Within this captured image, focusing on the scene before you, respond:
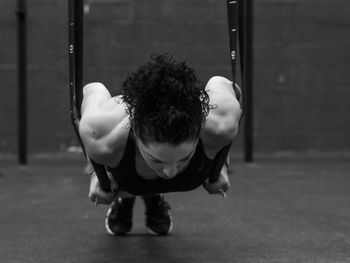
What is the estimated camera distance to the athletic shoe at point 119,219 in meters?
2.08

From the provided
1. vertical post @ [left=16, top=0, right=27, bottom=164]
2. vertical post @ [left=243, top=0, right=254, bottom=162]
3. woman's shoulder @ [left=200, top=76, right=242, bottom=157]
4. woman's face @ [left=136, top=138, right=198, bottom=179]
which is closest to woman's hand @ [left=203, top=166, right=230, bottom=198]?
woman's shoulder @ [left=200, top=76, right=242, bottom=157]

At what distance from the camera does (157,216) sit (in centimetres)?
209

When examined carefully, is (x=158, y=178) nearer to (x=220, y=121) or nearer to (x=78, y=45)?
(x=220, y=121)

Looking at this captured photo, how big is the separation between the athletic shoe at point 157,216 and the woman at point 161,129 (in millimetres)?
342

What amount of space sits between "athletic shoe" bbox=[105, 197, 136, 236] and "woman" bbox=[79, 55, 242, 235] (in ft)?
1.11

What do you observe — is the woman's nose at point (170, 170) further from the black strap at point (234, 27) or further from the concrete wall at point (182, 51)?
the concrete wall at point (182, 51)

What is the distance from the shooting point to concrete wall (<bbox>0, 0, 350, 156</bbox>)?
12.8 feet

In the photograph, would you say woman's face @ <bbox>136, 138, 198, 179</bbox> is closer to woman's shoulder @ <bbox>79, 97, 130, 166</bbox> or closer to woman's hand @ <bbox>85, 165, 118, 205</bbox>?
woman's shoulder @ <bbox>79, 97, 130, 166</bbox>

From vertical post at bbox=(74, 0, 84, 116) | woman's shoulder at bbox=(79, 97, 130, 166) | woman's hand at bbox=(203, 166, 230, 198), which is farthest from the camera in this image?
woman's hand at bbox=(203, 166, 230, 198)

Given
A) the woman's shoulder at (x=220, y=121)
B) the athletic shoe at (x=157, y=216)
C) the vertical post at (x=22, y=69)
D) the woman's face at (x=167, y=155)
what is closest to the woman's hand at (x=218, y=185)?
the woman's shoulder at (x=220, y=121)

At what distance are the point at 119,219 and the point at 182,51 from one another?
2.03m

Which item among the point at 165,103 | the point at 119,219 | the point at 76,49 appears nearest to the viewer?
the point at 165,103

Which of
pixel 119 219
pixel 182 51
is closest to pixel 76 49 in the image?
pixel 119 219

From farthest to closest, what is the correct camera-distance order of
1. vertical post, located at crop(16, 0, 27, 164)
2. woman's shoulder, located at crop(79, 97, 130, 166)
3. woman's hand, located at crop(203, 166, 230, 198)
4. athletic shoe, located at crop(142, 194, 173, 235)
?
1. vertical post, located at crop(16, 0, 27, 164)
2. athletic shoe, located at crop(142, 194, 173, 235)
3. woman's hand, located at crop(203, 166, 230, 198)
4. woman's shoulder, located at crop(79, 97, 130, 166)
